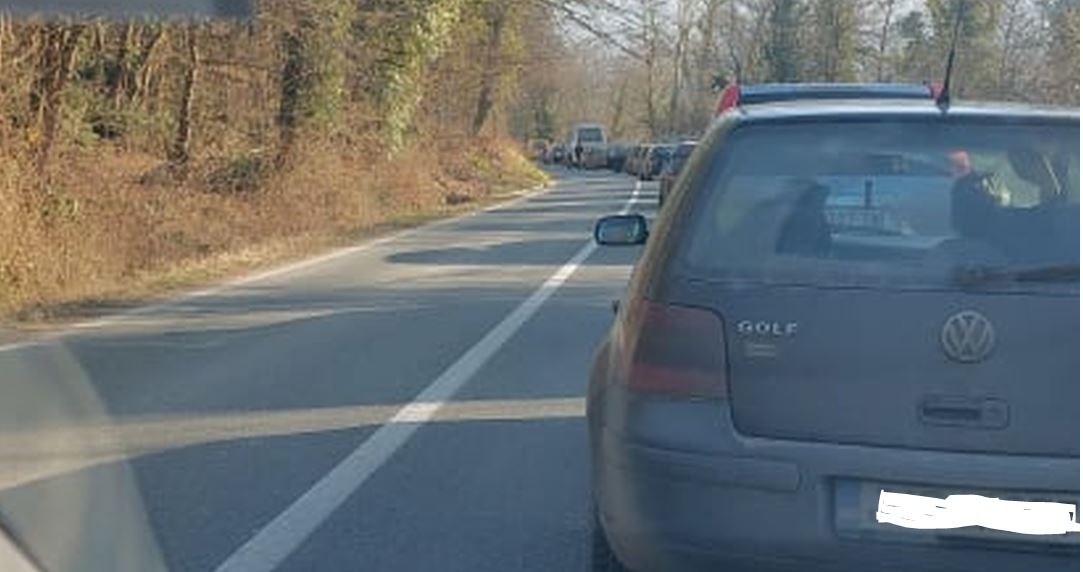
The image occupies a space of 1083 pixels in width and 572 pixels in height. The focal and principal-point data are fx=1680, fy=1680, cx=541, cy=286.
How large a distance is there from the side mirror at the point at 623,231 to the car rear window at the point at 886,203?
7.66 feet

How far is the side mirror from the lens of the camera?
710 centimetres

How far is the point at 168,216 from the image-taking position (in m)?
24.0

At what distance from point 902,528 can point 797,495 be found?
0.28 metres

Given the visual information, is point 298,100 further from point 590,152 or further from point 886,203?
point 590,152

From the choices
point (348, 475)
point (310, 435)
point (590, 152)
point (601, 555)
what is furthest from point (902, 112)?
point (590, 152)

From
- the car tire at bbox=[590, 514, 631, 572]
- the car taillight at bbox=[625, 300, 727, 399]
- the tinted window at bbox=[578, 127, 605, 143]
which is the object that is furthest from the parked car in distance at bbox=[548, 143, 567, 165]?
the car taillight at bbox=[625, 300, 727, 399]

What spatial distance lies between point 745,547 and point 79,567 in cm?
237

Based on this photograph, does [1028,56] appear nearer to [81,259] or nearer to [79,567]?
[81,259]

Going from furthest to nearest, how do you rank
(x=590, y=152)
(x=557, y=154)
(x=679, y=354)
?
1. (x=557, y=154)
2. (x=590, y=152)
3. (x=679, y=354)

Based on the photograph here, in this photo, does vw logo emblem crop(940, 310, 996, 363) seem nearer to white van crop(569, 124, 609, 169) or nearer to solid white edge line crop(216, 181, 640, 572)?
solid white edge line crop(216, 181, 640, 572)

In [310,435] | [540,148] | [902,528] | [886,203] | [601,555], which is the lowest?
[540,148]

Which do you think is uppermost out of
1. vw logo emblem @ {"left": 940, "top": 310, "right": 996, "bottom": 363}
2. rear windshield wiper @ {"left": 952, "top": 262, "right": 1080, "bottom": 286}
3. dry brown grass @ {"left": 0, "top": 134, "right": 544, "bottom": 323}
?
rear windshield wiper @ {"left": 952, "top": 262, "right": 1080, "bottom": 286}

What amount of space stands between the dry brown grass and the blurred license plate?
1035cm

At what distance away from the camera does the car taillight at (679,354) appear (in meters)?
4.45
